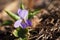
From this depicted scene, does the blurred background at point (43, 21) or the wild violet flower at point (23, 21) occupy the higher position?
the wild violet flower at point (23, 21)

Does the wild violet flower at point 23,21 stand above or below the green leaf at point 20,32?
above

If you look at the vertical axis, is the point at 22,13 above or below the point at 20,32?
above

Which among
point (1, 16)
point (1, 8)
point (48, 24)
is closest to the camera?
point (48, 24)

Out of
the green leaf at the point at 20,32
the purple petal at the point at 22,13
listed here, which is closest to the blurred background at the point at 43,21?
the green leaf at the point at 20,32

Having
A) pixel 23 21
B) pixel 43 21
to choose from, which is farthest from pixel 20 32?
pixel 43 21

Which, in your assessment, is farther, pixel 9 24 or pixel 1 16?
pixel 1 16

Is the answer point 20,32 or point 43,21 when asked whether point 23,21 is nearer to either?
point 20,32

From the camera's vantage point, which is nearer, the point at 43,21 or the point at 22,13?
the point at 22,13

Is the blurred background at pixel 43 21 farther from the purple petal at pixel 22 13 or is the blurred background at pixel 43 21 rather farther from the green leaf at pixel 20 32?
the purple petal at pixel 22 13

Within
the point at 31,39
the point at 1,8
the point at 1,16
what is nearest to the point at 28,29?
the point at 31,39

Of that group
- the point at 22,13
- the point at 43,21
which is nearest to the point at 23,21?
the point at 22,13

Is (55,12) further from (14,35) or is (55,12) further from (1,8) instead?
(1,8)
